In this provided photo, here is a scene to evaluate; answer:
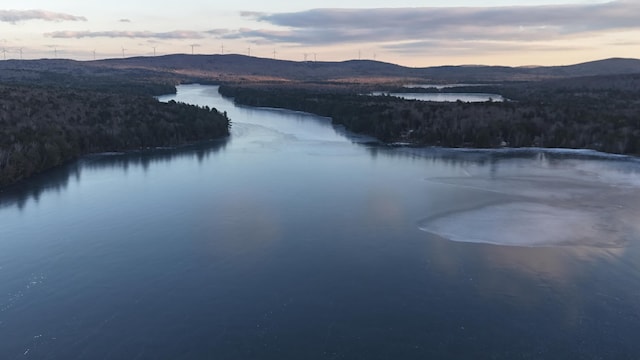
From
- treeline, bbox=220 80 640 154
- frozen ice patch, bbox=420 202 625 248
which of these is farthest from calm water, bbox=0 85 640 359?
treeline, bbox=220 80 640 154

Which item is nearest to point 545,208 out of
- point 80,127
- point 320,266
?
point 320,266

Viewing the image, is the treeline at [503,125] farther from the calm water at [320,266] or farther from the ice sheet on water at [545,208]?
the calm water at [320,266]

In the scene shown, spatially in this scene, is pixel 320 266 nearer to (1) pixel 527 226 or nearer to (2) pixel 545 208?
(1) pixel 527 226

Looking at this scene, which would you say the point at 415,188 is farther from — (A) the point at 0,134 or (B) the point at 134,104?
(B) the point at 134,104

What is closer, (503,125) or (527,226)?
(527,226)

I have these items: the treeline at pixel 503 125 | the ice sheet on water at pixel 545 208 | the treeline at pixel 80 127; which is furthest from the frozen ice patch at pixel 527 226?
the treeline at pixel 80 127
